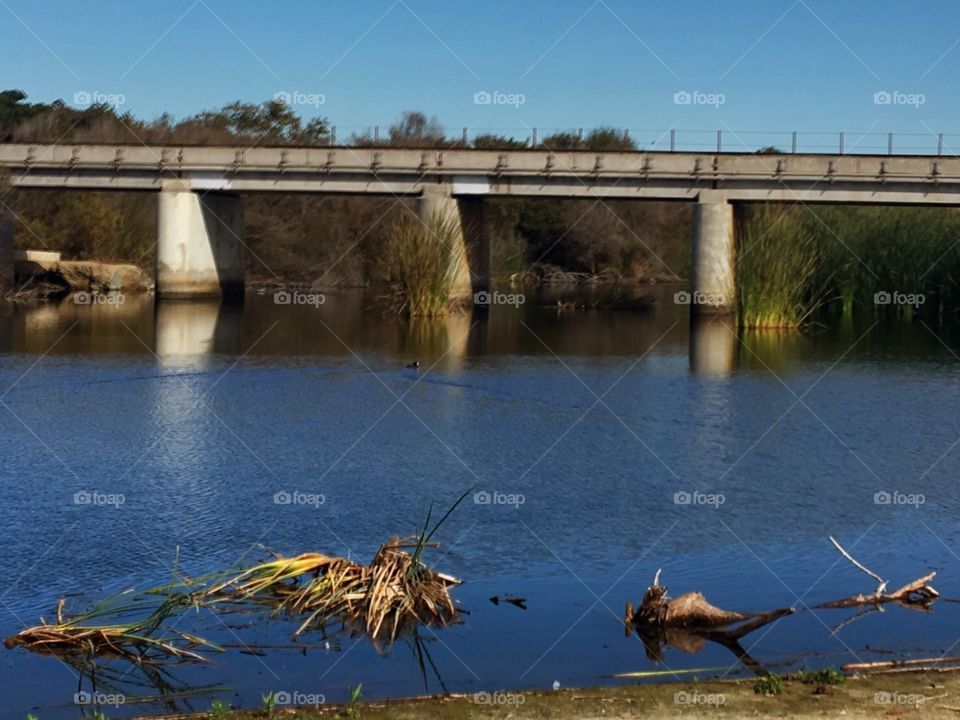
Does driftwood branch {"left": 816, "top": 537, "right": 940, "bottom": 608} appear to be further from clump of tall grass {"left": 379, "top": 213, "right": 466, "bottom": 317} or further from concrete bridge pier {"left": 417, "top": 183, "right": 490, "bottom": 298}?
concrete bridge pier {"left": 417, "top": 183, "right": 490, "bottom": 298}

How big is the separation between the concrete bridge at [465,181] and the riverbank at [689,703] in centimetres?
3444

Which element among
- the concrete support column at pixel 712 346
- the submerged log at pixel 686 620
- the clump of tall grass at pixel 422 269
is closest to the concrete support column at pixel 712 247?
the concrete support column at pixel 712 346

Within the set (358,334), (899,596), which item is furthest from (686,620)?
(358,334)

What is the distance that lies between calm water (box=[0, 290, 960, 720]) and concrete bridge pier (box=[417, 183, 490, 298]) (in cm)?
1697

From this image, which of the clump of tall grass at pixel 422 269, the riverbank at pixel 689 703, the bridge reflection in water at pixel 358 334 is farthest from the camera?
the clump of tall grass at pixel 422 269

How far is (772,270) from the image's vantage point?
123 feet

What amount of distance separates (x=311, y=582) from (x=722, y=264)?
3610 centimetres

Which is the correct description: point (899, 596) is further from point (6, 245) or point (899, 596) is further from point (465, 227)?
point (6, 245)

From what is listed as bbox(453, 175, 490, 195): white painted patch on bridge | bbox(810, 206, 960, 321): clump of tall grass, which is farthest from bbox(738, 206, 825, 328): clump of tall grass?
bbox(453, 175, 490, 195): white painted patch on bridge

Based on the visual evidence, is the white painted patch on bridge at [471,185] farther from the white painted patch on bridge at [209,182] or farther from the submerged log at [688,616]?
the submerged log at [688,616]

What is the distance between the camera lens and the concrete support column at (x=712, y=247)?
45.0 m

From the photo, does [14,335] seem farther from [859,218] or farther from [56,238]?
[859,218]

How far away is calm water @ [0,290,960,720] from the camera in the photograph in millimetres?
9250

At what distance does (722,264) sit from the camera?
44875 millimetres
